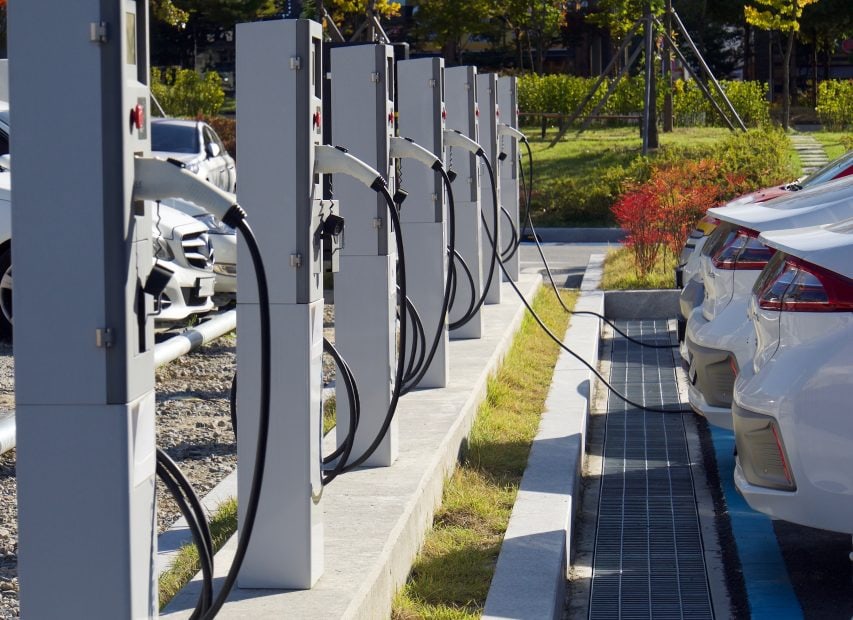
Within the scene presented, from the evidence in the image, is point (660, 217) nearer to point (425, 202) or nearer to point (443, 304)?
point (425, 202)

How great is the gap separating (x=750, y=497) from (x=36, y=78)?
3.05 m

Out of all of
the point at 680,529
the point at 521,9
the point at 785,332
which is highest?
the point at 521,9

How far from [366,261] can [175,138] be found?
11.6 metres

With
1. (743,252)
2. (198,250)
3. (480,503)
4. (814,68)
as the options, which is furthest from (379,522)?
(814,68)

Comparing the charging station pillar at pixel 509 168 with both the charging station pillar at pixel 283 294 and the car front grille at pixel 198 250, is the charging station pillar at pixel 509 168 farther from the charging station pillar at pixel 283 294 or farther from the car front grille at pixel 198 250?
the charging station pillar at pixel 283 294

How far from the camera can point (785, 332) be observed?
15.4 feet

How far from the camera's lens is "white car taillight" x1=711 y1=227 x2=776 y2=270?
6.54 meters

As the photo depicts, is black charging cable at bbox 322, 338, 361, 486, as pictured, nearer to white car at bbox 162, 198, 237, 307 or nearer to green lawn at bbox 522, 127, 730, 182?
white car at bbox 162, 198, 237, 307

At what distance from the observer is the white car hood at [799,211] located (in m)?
6.32

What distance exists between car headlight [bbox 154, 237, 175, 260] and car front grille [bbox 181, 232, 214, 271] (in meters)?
0.13

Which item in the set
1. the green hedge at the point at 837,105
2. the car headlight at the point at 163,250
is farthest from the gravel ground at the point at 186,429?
the green hedge at the point at 837,105

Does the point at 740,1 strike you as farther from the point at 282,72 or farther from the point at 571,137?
the point at 282,72

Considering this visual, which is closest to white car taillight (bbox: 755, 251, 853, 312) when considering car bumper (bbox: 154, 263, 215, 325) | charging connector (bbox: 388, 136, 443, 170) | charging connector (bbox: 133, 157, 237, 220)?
charging connector (bbox: 388, 136, 443, 170)

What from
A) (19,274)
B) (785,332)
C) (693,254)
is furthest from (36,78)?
(693,254)
